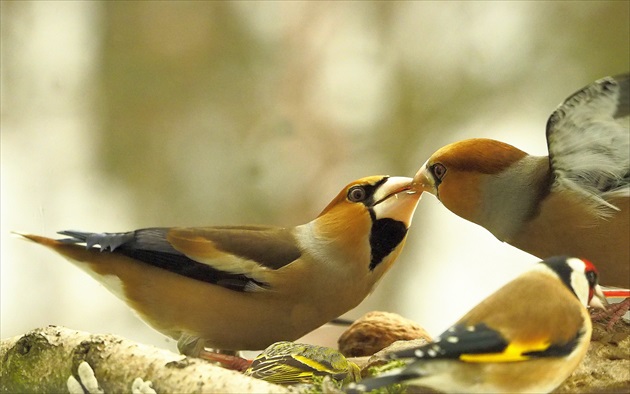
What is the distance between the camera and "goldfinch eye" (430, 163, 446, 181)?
127 centimetres

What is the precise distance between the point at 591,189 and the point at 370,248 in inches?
16.8

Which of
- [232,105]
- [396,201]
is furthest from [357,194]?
[232,105]

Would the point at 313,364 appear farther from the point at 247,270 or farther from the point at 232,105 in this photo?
the point at 232,105

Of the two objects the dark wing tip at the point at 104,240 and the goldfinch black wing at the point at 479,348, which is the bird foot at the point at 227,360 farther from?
the goldfinch black wing at the point at 479,348

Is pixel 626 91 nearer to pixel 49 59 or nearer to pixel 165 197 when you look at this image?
pixel 165 197

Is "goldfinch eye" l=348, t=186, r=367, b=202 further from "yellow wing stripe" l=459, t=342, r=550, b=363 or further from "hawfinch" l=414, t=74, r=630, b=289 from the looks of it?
"yellow wing stripe" l=459, t=342, r=550, b=363

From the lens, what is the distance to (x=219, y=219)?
83.6 inches

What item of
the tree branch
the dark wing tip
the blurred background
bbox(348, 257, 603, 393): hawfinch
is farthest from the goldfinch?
the blurred background

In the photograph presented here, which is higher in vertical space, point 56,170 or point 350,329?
point 56,170

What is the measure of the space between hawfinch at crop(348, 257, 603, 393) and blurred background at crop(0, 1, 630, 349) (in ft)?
3.27

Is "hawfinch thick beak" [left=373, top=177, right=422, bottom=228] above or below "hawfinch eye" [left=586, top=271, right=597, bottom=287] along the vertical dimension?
above

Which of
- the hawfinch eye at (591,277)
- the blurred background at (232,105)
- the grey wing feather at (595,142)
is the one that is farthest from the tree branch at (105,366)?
the blurred background at (232,105)

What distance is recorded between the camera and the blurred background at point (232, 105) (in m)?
2.03

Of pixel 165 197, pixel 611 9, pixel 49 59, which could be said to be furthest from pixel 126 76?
pixel 611 9
